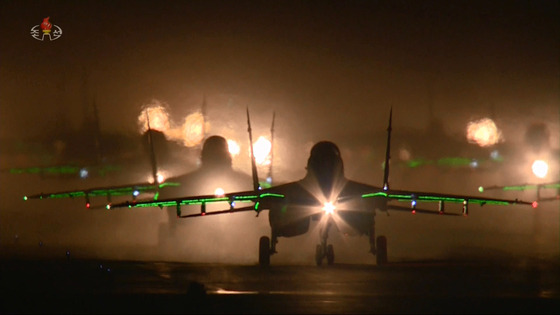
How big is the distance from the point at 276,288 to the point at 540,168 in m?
22.7

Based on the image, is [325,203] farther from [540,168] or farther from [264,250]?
[540,168]

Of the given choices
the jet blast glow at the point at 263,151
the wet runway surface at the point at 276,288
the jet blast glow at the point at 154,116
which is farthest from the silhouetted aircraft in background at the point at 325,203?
the jet blast glow at the point at 263,151

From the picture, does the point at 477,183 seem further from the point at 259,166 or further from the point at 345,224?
the point at 345,224

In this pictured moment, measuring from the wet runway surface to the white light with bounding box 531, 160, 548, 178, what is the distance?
1311 centimetres

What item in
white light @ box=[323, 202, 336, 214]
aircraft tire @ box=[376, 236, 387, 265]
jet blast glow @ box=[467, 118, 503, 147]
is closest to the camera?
white light @ box=[323, 202, 336, 214]

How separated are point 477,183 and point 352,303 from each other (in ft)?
79.2

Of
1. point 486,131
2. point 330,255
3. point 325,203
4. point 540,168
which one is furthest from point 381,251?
point 540,168

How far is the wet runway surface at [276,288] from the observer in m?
15.4

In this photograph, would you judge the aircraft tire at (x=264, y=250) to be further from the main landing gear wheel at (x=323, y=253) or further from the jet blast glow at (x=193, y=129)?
the jet blast glow at (x=193, y=129)

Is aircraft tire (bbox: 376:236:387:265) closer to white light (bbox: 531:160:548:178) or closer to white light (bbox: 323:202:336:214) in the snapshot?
white light (bbox: 323:202:336:214)

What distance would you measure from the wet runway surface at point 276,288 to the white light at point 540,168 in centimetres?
1311

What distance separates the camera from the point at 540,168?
3809 centimetres

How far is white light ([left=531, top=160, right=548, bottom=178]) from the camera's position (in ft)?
125
